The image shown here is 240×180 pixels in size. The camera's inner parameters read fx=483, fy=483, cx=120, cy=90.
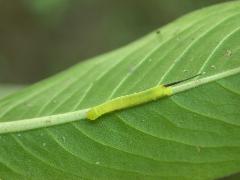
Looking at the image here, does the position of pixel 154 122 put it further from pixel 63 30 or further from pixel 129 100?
pixel 63 30

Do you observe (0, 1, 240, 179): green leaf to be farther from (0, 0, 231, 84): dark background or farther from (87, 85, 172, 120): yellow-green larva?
(0, 0, 231, 84): dark background

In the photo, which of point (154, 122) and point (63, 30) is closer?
point (154, 122)

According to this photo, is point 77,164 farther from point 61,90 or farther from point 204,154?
Result: point 204,154

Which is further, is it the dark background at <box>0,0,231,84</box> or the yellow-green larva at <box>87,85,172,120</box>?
the dark background at <box>0,0,231,84</box>

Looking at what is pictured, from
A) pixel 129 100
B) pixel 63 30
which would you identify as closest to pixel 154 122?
pixel 129 100

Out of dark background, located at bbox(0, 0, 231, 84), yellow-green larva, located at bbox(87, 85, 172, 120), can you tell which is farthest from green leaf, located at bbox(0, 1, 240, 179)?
dark background, located at bbox(0, 0, 231, 84)

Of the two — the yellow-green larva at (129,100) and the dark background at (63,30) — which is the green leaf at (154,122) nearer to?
the yellow-green larva at (129,100)

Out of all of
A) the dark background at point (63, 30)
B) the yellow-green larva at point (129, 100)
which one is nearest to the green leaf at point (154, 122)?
the yellow-green larva at point (129, 100)
